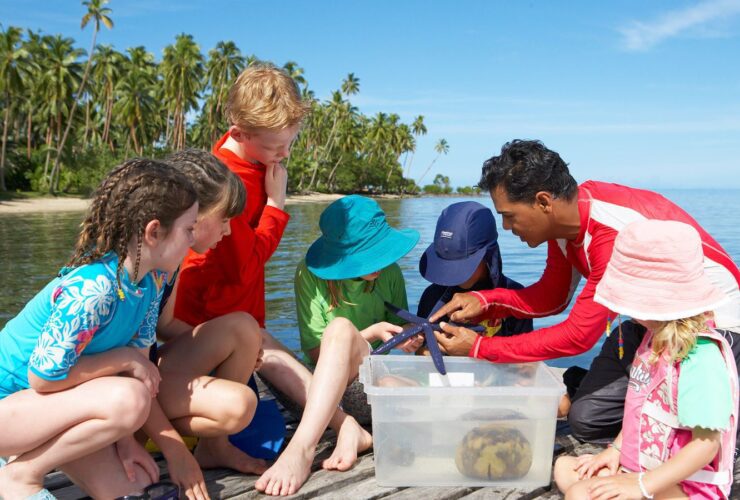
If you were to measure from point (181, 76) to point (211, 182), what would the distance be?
1992 inches

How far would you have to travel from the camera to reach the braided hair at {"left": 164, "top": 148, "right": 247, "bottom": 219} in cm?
255

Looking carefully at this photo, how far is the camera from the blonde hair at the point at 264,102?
300 cm

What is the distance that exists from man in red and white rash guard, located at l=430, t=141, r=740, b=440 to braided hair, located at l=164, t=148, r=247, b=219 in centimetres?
104

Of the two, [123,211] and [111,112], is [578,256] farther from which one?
[111,112]

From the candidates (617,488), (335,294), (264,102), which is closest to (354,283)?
(335,294)

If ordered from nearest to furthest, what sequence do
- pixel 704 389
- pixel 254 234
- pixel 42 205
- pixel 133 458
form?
pixel 704 389
pixel 133 458
pixel 254 234
pixel 42 205

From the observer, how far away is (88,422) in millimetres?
2109

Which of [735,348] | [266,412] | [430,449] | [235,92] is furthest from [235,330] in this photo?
[735,348]

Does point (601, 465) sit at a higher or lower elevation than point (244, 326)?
lower

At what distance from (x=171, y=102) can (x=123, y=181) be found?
5257 centimetres

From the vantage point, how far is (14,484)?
213 cm

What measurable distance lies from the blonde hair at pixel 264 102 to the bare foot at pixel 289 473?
143 cm

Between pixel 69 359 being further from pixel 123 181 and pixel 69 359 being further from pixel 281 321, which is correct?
pixel 281 321

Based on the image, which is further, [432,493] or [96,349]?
[432,493]
